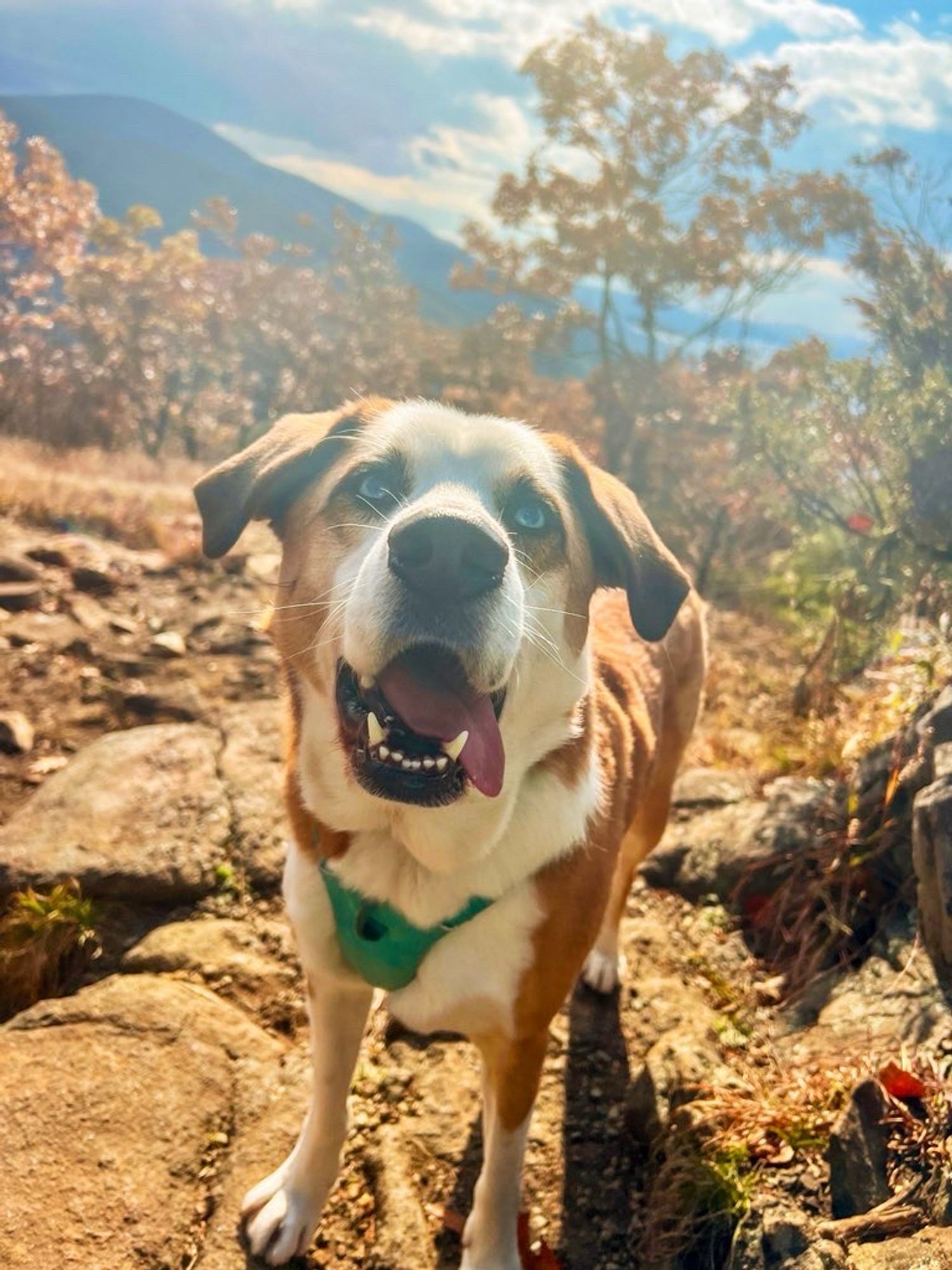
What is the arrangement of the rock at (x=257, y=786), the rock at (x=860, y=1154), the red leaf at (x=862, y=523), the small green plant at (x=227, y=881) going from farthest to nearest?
1. the red leaf at (x=862, y=523)
2. the rock at (x=257, y=786)
3. the small green plant at (x=227, y=881)
4. the rock at (x=860, y=1154)

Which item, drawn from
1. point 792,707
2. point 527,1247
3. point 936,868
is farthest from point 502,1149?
point 792,707

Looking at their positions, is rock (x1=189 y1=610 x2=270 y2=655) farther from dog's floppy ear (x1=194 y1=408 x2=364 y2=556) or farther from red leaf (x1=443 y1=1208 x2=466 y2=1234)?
red leaf (x1=443 y1=1208 x2=466 y2=1234)

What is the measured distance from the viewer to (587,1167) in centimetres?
275

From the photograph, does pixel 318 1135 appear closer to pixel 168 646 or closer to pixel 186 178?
pixel 168 646

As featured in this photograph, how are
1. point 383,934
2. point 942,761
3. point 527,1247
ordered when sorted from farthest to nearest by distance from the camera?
point 942,761
point 527,1247
point 383,934

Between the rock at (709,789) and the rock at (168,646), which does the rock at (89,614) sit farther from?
the rock at (709,789)

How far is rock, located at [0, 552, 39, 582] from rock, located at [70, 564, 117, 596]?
33 centimetres

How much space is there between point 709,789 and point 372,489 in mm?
3271

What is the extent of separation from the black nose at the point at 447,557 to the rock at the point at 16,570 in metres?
5.34

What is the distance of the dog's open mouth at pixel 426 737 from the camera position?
187 centimetres

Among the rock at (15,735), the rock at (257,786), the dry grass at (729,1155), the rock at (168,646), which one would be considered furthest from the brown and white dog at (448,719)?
the rock at (168,646)

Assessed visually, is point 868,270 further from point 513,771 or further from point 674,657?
point 513,771

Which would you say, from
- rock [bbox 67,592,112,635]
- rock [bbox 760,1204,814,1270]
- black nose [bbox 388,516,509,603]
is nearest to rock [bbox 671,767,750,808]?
rock [bbox 760,1204,814,1270]

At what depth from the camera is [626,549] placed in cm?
236
